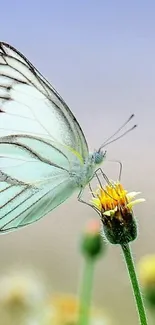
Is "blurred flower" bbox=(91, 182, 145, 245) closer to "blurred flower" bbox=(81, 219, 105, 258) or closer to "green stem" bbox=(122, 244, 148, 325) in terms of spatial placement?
"green stem" bbox=(122, 244, 148, 325)

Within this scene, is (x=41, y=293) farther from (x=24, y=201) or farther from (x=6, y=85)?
(x=6, y=85)

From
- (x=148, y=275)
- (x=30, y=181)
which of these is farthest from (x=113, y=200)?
(x=148, y=275)

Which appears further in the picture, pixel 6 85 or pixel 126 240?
pixel 6 85

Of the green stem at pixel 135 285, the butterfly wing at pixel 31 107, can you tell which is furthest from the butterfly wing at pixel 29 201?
the green stem at pixel 135 285

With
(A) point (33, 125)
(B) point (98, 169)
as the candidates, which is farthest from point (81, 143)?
(A) point (33, 125)

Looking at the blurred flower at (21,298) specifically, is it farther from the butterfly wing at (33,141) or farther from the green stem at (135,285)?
the green stem at (135,285)
